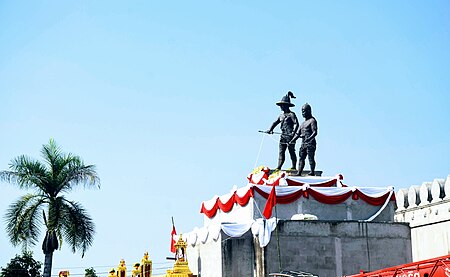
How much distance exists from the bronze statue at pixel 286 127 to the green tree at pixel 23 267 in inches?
677

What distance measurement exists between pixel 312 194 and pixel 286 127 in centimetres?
397

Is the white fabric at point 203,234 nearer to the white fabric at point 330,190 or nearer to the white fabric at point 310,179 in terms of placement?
the white fabric at point 330,190

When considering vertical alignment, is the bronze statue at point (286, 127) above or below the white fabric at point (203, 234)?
above

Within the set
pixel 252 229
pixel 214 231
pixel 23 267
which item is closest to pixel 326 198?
pixel 252 229

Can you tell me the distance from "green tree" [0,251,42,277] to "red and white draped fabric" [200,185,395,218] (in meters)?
15.9

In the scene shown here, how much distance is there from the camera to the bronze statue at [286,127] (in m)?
30.0

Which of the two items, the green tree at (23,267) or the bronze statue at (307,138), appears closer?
the bronze statue at (307,138)

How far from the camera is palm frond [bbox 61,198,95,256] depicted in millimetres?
32531

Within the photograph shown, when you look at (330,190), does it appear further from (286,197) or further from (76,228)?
(76,228)

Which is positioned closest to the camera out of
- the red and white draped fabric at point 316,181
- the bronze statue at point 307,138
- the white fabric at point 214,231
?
the white fabric at point 214,231

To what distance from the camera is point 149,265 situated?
81.8 feet

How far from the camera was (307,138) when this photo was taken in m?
29.1

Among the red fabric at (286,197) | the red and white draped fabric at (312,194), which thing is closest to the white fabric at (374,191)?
the red and white draped fabric at (312,194)

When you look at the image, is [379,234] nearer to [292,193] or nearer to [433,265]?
[292,193]
